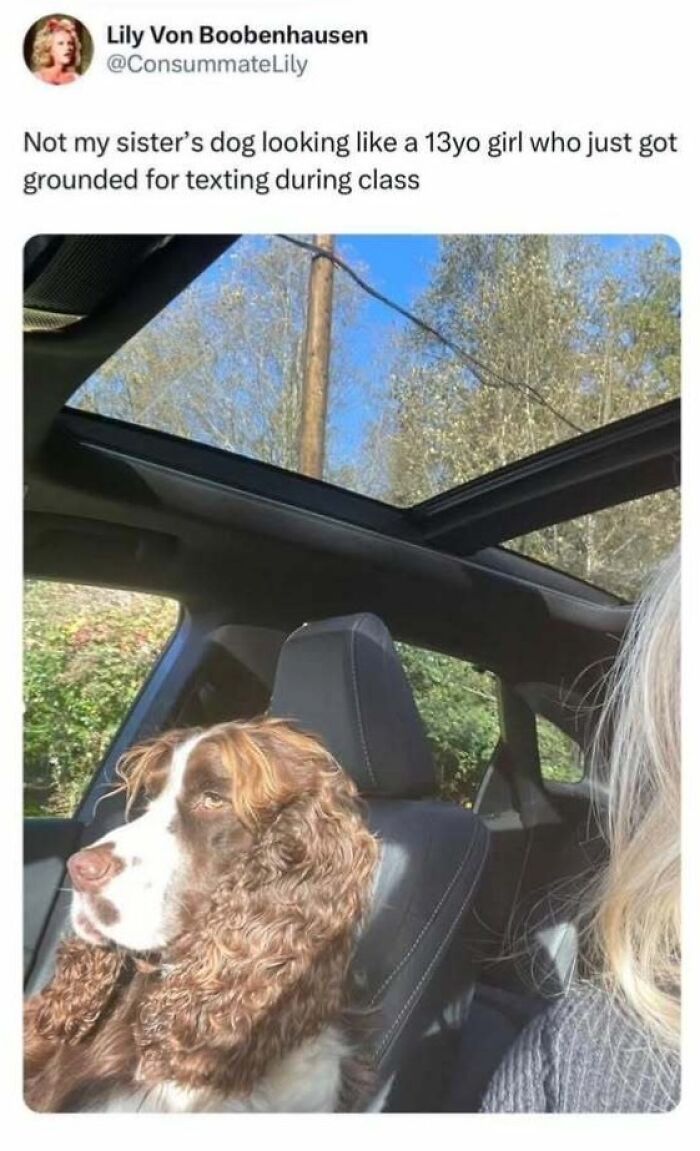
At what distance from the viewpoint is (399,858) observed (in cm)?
161

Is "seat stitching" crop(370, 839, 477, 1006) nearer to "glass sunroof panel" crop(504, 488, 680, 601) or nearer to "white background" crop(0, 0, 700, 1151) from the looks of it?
"white background" crop(0, 0, 700, 1151)

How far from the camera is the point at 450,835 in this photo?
5.24 feet

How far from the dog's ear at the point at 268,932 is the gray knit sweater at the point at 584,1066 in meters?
0.24

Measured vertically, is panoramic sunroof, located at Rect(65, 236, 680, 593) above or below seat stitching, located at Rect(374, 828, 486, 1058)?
above

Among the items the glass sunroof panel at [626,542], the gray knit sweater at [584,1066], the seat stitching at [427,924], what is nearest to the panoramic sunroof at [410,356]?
the glass sunroof panel at [626,542]

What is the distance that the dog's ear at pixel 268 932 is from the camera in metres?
1.56
